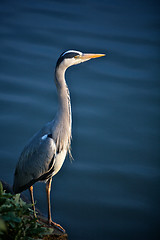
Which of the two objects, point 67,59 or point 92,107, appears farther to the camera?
point 92,107

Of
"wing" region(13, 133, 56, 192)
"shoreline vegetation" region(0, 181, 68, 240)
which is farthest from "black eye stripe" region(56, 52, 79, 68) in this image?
"shoreline vegetation" region(0, 181, 68, 240)

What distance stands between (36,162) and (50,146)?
145 millimetres

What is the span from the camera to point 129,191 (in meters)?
3.20

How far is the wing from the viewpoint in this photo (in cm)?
249

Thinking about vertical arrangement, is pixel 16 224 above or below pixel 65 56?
below

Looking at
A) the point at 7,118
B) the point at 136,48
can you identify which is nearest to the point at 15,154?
the point at 7,118

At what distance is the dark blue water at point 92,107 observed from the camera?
300 centimetres

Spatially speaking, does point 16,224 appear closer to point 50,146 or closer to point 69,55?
point 50,146

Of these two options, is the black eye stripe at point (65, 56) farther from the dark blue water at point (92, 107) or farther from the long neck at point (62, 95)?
the dark blue water at point (92, 107)

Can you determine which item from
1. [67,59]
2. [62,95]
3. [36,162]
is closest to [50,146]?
[36,162]

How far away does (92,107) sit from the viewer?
4.27 meters

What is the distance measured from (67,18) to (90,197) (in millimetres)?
3700

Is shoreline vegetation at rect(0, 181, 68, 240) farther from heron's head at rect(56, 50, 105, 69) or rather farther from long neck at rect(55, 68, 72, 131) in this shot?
heron's head at rect(56, 50, 105, 69)

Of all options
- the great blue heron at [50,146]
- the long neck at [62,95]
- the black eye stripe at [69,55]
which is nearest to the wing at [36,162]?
the great blue heron at [50,146]
